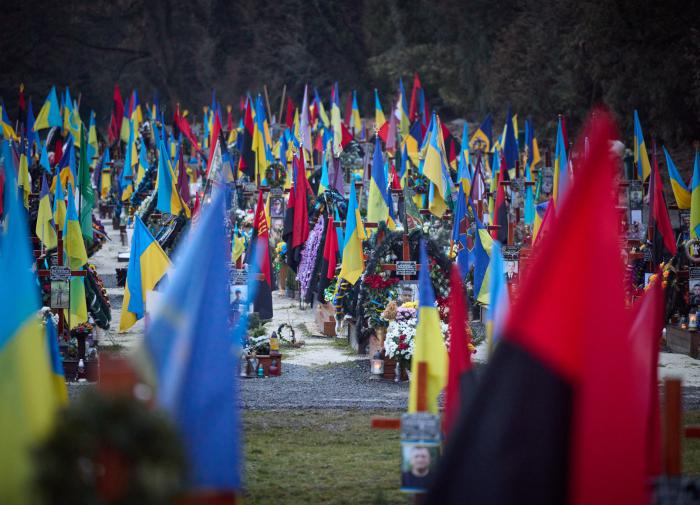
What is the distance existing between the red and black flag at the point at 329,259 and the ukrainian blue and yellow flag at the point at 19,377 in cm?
Result: 1268

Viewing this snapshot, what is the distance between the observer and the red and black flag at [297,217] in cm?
2048

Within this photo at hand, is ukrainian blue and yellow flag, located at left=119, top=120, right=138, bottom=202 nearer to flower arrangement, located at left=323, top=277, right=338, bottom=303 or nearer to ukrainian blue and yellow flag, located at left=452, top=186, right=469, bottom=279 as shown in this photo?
flower arrangement, located at left=323, top=277, right=338, bottom=303

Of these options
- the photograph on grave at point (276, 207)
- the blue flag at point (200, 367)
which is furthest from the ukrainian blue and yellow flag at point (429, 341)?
the photograph on grave at point (276, 207)

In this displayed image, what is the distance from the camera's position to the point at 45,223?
17.4m

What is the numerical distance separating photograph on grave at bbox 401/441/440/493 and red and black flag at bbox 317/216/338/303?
11376 mm

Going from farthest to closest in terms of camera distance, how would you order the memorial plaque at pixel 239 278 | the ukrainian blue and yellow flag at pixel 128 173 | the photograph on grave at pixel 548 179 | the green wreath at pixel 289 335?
1. the ukrainian blue and yellow flag at pixel 128 173
2. the photograph on grave at pixel 548 179
3. the green wreath at pixel 289 335
4. the memorial plaque at pixel 239 278

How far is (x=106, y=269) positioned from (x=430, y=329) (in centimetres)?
1994

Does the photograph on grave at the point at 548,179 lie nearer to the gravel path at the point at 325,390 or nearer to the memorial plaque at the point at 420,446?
the gravel path at the point at 325,390

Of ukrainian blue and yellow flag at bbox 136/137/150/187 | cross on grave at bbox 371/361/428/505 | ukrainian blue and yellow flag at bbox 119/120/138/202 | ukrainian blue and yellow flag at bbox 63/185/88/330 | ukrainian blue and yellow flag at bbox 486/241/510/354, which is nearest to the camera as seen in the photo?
cross on grave at bbox 371/361/428/505

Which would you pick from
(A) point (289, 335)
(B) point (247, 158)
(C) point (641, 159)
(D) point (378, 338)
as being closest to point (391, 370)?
(D) point (378, 338)

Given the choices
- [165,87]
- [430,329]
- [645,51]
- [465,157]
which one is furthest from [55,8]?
[430,329]

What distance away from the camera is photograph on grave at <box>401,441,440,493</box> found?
7586 millimetres

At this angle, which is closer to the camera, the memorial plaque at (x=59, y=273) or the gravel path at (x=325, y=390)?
the gravel path at (x=325, y=390)

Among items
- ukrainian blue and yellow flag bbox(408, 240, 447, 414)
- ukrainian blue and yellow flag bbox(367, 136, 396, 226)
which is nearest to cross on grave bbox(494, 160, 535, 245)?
ukrainian blue and yellow flag bbox(367, 136, 396, 226)
